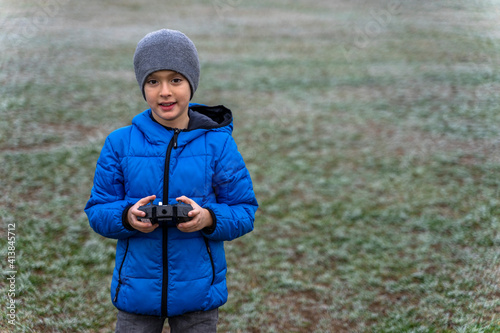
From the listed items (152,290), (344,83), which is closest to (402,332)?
(152,290)

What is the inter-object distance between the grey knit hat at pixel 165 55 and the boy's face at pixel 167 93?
Answer: 0.04 m

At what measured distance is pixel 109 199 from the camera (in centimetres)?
246

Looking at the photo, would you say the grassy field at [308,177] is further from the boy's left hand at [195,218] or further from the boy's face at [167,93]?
the boy's face at [167,93]

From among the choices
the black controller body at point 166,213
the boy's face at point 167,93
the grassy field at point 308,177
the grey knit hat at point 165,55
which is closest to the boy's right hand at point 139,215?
the black controller body at point 166,213

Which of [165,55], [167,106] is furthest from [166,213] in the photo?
[165,55]

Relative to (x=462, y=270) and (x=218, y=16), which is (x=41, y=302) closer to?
(x=462, y=270)

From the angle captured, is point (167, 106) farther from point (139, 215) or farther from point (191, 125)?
point (139, 215)

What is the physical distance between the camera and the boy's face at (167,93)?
7.88 feet

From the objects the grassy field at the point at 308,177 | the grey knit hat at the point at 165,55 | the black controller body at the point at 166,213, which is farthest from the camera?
the grassy field at the point at 308,177

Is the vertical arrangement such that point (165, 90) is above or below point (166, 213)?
above

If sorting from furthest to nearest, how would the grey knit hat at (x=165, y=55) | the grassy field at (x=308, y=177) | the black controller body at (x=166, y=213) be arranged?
the grassy field at (x=308, y=177)
the grey knit hat at (x=165, y=55)
the black controller body at (x=166, y=213)

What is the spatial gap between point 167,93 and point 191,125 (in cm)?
23

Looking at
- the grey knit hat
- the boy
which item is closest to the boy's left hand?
the boy

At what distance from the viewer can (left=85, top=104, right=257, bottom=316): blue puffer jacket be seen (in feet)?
7.95
